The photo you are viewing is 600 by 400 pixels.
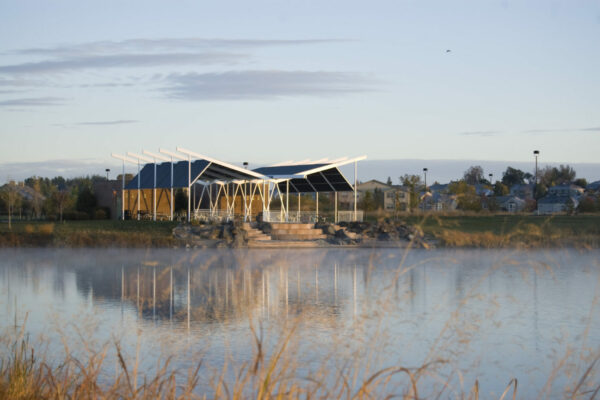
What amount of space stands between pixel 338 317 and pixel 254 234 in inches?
821

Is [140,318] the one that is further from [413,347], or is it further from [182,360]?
[413,347]

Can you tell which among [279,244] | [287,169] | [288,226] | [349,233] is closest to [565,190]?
[287,169]

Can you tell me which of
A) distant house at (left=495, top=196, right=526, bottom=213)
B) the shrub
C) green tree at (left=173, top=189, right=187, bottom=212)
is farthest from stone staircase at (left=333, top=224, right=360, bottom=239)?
distant house at (left=495, top=196, right=526, bottom=213)

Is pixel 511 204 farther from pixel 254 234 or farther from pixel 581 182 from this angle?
pixel 254 234

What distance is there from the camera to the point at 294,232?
104ft

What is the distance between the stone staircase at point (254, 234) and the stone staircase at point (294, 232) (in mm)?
640

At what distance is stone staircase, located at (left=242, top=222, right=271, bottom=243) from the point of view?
29781 mm

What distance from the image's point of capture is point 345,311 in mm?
10664

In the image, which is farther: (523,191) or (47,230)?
(523,191)

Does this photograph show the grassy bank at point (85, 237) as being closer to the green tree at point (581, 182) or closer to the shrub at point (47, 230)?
the shrub at point (47, 230)

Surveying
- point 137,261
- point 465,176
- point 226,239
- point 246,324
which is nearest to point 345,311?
point 246,324

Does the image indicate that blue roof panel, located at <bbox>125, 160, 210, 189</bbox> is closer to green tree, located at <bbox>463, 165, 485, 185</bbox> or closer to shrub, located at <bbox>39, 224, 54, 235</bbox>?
shrub, located at <bbox>39, 224, 54, 235</bbox>

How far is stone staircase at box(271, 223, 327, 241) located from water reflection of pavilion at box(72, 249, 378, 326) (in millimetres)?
10159

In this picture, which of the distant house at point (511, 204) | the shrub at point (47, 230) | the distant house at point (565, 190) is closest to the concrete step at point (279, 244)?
the shrub at point (47, 230)
